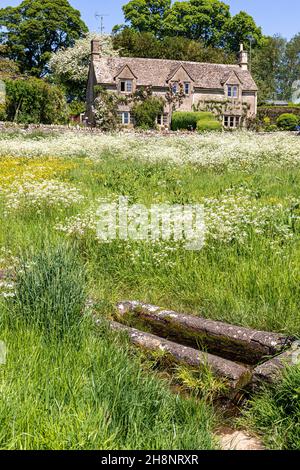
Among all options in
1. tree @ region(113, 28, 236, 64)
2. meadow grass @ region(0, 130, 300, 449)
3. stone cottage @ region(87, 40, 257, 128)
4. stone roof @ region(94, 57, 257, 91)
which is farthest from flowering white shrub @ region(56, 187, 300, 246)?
tree @ region(113, 28, 236, 64)

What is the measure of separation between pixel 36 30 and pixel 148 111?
1275 inches

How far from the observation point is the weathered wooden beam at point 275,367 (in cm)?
348

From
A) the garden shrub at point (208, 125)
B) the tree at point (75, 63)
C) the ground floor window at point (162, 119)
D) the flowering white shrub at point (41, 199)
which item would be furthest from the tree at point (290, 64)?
the flowering white shrub at point (41, 199)

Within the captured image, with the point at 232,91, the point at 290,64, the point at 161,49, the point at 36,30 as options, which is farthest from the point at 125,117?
the point at 290,64

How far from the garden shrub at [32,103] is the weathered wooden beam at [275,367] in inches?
1417

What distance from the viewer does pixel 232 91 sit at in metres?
48.7

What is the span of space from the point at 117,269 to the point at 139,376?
9.00 ft

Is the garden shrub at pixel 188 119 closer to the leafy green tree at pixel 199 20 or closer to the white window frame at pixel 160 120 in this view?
the white window frame at pixel 160 120

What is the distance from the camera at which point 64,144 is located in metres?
20.2

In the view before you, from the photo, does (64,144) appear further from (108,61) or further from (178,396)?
(108,61)

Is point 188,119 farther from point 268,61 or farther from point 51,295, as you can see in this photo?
point 51,295

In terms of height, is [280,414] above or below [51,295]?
below

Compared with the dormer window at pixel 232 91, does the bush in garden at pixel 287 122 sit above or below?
below

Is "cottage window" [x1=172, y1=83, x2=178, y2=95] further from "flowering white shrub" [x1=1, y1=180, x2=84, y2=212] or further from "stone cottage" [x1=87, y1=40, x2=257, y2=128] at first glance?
"flowering white shrub" [x1=1, y1=180, x2=84, y2=212]
